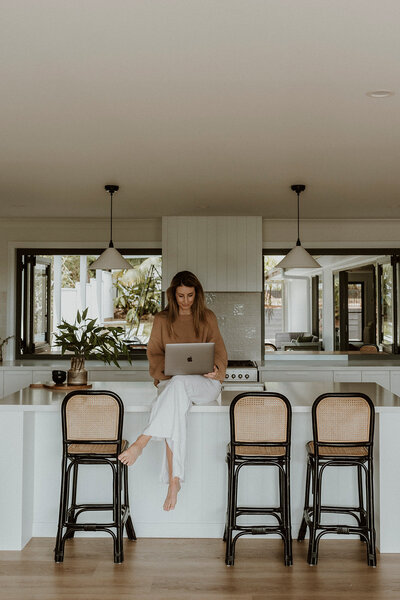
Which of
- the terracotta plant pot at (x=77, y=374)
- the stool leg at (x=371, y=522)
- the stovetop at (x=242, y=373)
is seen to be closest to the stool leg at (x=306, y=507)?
the stool leg at (x=371, y=522)

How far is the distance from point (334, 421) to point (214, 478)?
97cm

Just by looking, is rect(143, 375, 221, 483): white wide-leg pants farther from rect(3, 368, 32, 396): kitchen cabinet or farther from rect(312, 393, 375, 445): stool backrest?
rect(3, 368, 32, 396): kitchen cabinet

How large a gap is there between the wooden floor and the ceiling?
100 inches

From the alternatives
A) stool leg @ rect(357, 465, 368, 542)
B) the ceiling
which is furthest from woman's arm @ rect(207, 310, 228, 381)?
the ceiling

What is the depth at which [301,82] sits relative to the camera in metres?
3.06

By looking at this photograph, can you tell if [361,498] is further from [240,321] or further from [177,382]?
[240,321]

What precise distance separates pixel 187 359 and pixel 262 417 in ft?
2.10

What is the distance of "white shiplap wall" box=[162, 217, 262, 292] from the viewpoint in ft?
22.5

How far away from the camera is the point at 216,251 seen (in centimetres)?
686

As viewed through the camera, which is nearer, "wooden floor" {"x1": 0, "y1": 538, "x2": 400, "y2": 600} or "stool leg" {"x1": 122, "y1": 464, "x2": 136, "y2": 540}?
"wooden floor" {"x1": 0, "y1": 538, "x2": 400, "y2": 600}

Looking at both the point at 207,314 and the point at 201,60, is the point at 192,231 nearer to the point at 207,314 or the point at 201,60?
the point at 207,314

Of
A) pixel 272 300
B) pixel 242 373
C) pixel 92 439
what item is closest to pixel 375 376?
pixel 242 373

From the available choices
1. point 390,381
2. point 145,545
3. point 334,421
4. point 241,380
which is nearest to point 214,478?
point 145,545

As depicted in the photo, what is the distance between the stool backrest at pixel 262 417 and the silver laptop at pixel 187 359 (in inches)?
18.4
